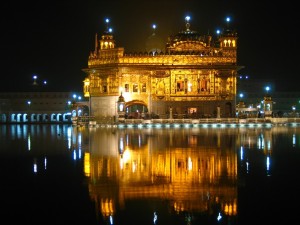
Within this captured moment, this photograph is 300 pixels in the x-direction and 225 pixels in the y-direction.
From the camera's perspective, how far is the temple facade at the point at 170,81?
5662 centimetres

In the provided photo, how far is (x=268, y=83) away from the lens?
83.4m

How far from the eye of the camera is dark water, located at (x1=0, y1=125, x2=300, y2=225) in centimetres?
920

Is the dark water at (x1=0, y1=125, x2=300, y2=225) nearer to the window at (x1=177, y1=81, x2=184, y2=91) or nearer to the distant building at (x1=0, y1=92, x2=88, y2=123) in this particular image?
the window at (x1=177, y1=81, x2=184, y2=91)

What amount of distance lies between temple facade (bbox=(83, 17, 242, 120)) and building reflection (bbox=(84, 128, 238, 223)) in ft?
121

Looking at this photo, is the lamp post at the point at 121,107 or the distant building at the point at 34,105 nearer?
the lamp post at the point at 121,107

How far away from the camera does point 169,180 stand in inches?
504

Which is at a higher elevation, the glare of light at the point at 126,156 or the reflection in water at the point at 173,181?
the glare of light at the point at 126,156

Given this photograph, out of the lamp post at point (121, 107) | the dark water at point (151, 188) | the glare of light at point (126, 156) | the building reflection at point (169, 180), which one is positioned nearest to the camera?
the dark water at point (151, 188)

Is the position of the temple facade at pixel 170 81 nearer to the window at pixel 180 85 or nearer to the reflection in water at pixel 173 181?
the window at pixel 180 85

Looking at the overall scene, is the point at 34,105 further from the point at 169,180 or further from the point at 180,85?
the point at 169,180

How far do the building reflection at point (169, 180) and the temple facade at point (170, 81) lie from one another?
36884mm

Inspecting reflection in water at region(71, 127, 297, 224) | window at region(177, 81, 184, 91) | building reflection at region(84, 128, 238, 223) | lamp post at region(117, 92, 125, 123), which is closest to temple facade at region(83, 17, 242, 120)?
window at region(177, 81, 184, 91)

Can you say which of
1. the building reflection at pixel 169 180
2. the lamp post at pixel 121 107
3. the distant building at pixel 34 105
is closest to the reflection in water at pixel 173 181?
the building reflection at pixel 169 180

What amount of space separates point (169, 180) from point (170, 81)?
44609mm
